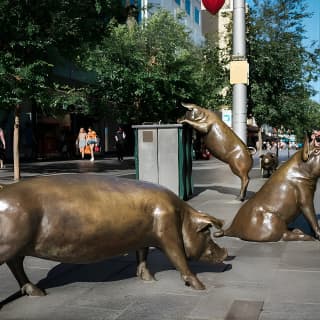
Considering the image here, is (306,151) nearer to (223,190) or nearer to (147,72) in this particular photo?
(223,190)

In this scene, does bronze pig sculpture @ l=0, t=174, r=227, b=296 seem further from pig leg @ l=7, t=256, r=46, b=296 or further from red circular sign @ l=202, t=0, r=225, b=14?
red circular sign @ l=202, t=0, r=225, b=14

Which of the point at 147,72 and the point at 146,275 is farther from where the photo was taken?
the point at 147,72

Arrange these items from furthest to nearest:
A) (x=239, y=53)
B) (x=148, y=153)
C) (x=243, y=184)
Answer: (x=239, y=53)
(x=148, y=153)
(x=243, y=184)

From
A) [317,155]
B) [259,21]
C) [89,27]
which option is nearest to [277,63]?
[259,21]

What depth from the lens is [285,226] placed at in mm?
6727

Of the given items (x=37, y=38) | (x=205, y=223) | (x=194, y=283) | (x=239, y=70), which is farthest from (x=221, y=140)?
(x=37, y=38)

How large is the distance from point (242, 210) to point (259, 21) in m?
15.3

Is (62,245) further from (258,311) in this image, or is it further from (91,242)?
(258,311)

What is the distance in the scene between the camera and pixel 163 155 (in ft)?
35.9

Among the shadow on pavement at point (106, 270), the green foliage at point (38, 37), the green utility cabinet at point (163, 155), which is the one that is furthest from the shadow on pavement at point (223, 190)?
the shadow on pavement at point (106, 270)

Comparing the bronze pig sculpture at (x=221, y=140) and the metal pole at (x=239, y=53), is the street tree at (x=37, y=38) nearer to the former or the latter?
the metal pole at (x=239, y=53)

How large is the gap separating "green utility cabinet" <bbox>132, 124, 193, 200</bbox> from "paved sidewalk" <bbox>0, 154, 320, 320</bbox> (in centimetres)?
459

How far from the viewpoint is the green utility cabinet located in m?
10.9

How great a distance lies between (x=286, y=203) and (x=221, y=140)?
3.85 metres
